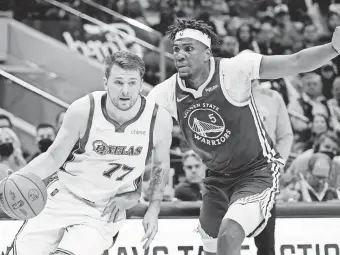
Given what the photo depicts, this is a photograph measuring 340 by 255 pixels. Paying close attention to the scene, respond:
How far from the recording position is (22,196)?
12.5 ft

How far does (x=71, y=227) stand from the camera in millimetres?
4023

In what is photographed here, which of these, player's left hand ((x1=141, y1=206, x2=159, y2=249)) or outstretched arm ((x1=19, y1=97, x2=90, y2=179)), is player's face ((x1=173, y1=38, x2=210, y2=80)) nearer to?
outstretched arm ((x1=19, y1=97, x2=90, y2=179))

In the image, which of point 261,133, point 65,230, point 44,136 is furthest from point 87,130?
point 44,136

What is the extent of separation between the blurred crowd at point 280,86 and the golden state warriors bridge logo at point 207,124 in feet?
4.30

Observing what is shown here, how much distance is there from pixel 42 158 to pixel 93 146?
32cm

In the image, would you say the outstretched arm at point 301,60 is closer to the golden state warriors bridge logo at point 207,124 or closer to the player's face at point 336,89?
the golden state warriors bridge logo at point 207,124

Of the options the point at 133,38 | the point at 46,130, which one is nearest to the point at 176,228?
the point at 46,130

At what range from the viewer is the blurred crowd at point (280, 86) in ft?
20.2

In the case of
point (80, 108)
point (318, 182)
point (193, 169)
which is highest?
point (193, 169)

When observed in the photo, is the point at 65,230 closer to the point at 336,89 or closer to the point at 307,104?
the point at 307,104

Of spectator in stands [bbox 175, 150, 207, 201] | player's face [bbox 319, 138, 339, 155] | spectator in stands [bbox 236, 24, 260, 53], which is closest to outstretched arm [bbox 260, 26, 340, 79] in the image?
spectator in stands [bbox 175, 150, 207, 201]

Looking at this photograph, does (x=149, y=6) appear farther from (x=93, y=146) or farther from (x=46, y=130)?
(x=93, y=146)

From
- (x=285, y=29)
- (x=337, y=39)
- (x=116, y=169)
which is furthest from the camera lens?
(x=285, y=29)

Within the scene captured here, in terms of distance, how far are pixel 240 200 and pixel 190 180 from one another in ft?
6.35
